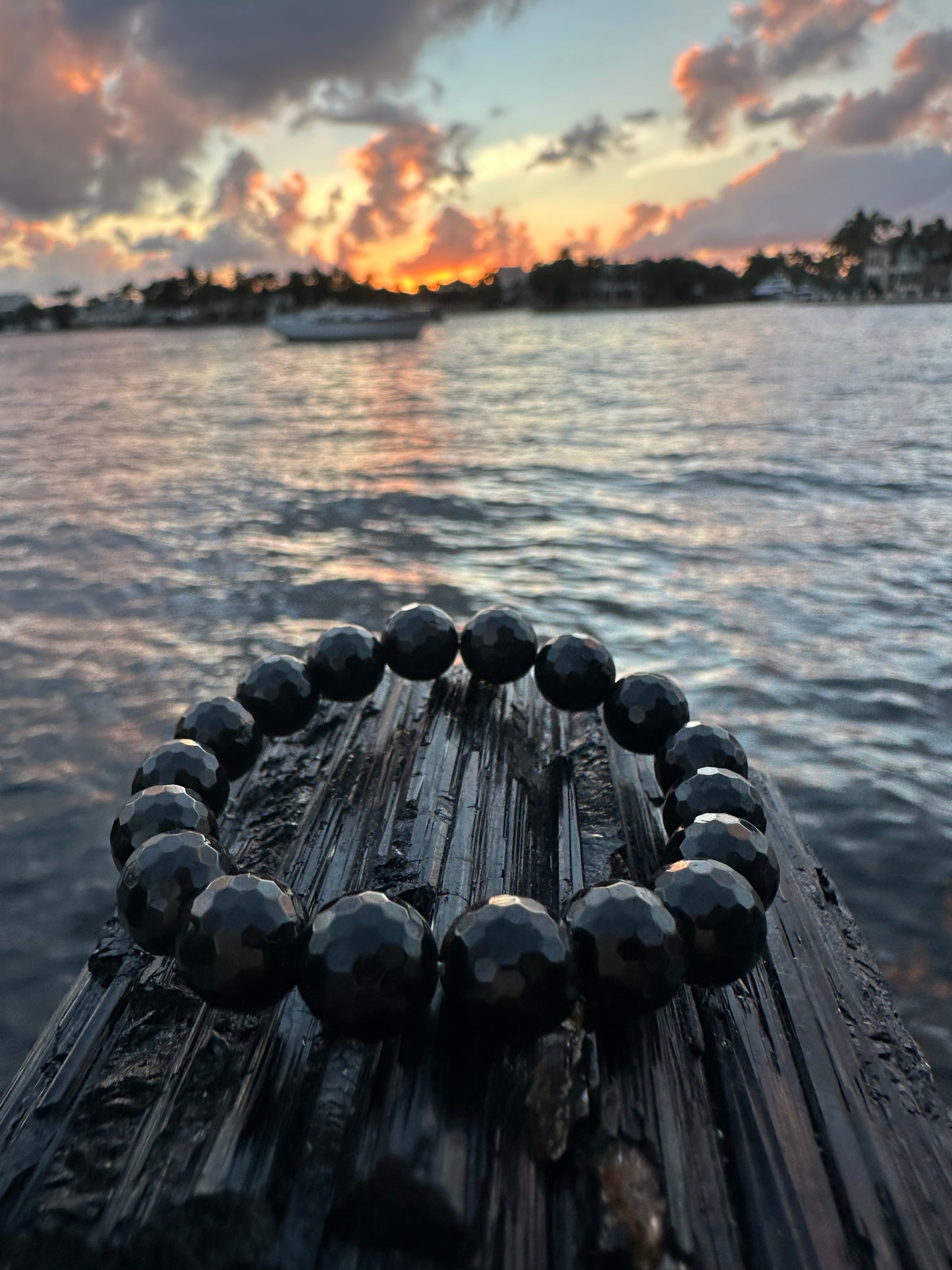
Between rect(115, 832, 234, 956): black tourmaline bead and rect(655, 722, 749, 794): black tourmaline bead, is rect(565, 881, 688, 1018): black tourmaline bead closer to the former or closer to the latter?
rect(655, 722, 749, 794): black tourmaline bead

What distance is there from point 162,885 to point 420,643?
2612mm

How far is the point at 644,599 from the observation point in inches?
410

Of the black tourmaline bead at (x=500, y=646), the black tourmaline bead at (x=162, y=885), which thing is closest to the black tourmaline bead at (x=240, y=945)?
the black tourmaline bead at (x=162, y=885)

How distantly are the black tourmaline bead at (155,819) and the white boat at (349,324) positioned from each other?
90.7 metres

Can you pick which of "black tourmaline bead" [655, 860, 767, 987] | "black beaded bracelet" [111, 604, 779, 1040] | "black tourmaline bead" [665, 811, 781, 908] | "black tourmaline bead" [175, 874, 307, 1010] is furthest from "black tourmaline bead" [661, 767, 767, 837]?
"black tourmaline bead" [175, 874, 307, 1010]

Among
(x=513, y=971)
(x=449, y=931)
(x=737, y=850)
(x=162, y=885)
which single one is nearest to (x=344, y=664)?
(x=162, y=885)

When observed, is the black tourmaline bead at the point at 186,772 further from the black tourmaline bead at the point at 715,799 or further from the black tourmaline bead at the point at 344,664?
the black tourmaline bead at the point at 715,799

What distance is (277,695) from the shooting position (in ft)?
16.1

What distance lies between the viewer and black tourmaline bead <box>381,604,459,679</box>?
5410 millimetres

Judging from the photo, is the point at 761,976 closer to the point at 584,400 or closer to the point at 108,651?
the point at 108,651

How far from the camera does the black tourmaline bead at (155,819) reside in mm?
3480

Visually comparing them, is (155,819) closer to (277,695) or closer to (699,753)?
(277,695)

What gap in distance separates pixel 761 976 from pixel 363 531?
40.0ft

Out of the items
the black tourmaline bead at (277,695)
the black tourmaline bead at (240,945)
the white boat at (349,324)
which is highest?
the black tourmaline bead at (240,945)
